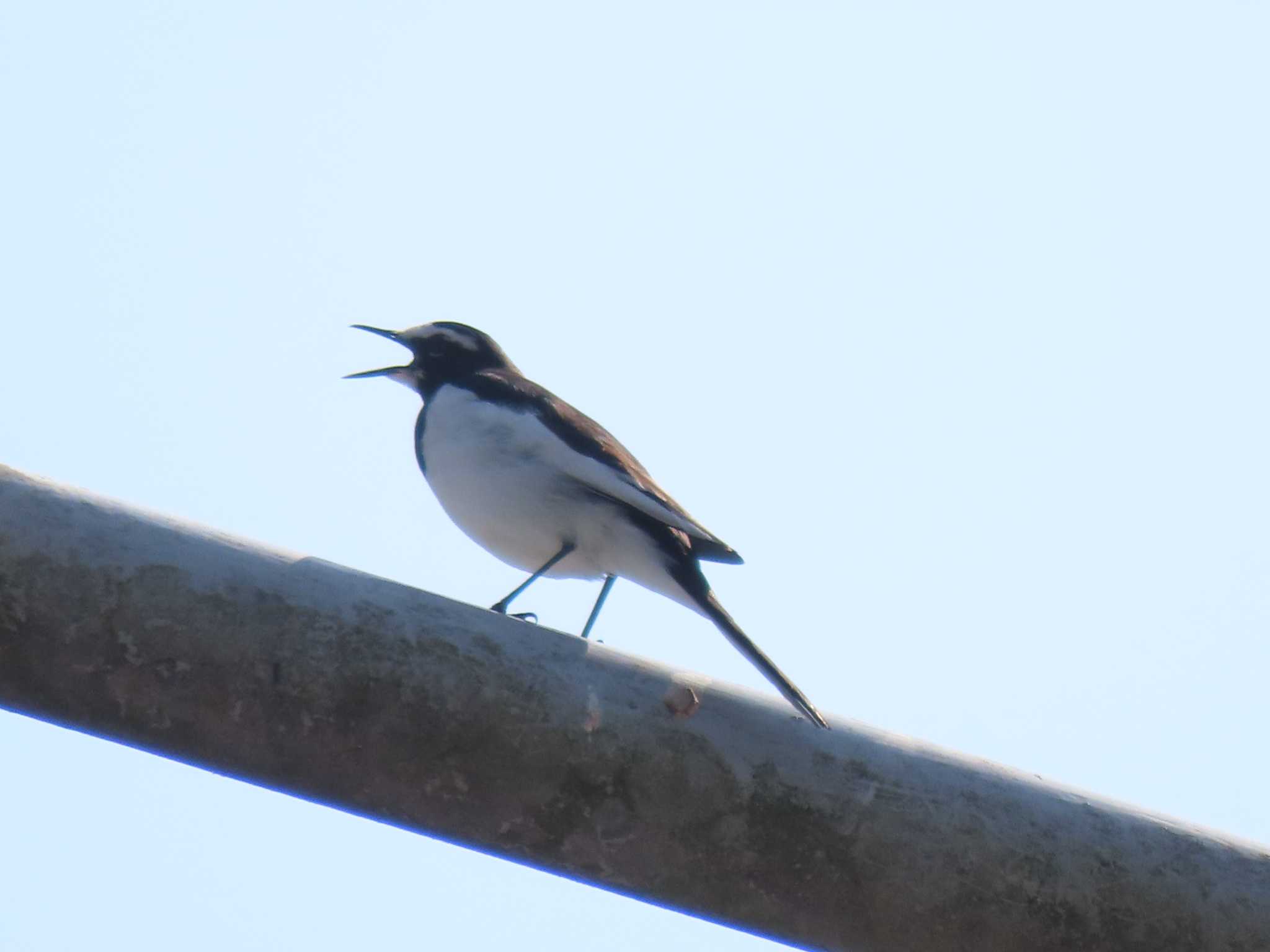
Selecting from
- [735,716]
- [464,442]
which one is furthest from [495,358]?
[735,716]

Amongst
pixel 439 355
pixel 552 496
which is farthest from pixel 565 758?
pixel 439 355

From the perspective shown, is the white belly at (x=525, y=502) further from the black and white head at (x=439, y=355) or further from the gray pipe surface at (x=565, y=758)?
the gray pipe surface at (x=565, y=758)

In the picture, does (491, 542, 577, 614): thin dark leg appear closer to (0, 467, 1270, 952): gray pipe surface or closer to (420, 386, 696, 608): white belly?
(420, 386, 696, 608): white belly

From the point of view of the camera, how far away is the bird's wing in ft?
18.3

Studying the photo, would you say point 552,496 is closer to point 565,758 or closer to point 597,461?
A: point 597,461

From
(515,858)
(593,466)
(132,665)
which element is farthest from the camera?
(593,466)

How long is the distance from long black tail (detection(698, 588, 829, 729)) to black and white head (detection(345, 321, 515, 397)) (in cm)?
245

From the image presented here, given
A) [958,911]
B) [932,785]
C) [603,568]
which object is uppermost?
[932,785]

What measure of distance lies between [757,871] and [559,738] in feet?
1.74

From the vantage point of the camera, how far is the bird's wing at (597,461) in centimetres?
557

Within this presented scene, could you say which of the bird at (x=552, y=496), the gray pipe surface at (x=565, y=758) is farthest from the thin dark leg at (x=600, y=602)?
the gray pipe surface at (x=565, y=758)

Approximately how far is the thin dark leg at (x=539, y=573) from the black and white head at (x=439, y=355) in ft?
4.52

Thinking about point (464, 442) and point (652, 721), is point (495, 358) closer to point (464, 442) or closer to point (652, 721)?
point (464, 442)

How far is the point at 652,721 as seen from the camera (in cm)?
330
